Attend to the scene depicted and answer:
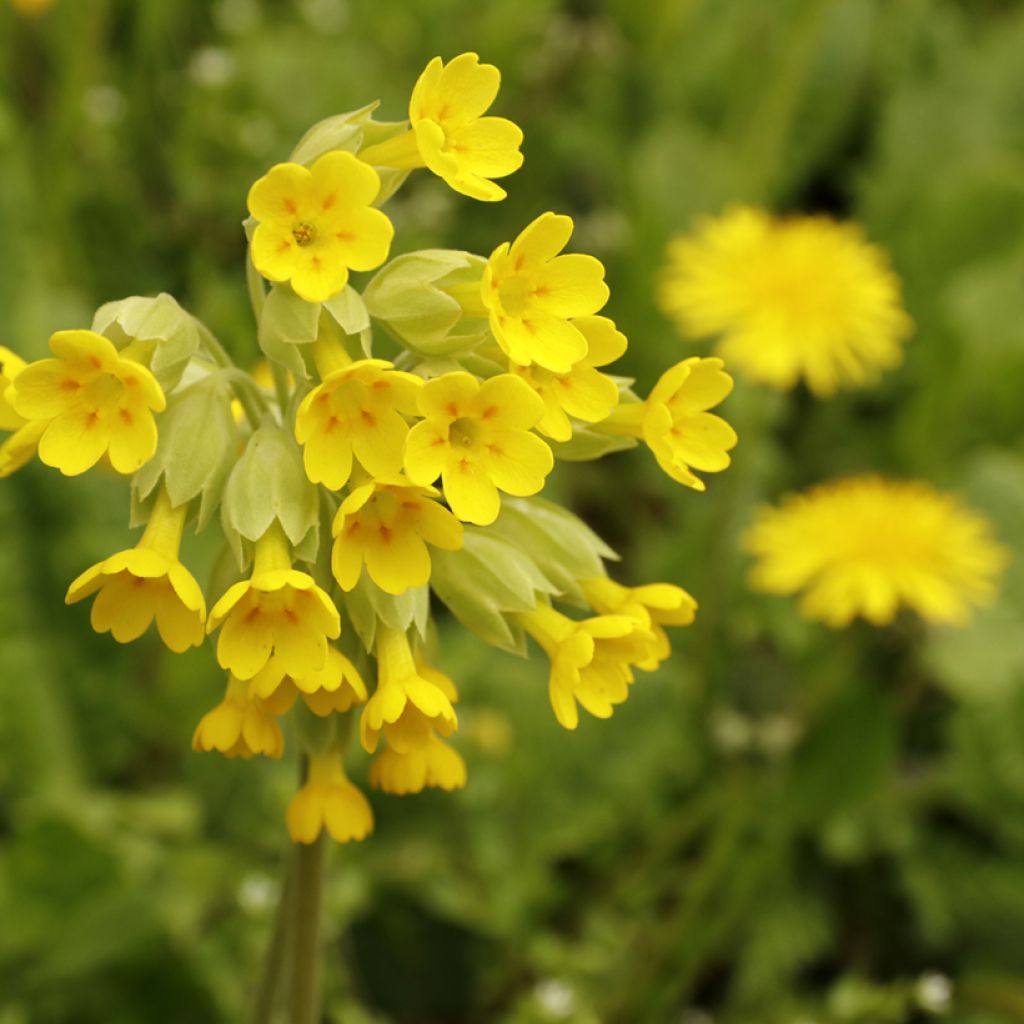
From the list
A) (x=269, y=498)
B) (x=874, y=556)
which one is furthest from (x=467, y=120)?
(x=874, y=556)

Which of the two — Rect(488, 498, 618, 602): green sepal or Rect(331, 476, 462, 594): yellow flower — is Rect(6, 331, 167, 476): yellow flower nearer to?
Rect(331, 476, 462, 594): yellow flower

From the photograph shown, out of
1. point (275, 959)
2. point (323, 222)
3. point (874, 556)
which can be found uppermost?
point (323, 222)

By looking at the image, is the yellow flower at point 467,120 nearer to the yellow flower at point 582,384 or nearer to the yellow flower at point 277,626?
the yellow flower at point 582,384

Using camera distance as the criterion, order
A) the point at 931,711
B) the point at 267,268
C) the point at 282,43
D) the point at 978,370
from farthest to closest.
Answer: the point at 282,43, the point at 978,370, the point at 931,711, the point at 267,268

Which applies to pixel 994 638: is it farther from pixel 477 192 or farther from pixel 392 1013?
pixel 477 192

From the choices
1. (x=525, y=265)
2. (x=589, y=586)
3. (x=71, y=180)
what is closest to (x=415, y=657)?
(x=589, y=586)

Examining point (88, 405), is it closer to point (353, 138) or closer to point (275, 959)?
point (353, 138)

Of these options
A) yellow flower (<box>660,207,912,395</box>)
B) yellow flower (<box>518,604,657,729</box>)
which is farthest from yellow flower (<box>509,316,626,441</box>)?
yellow flower (<box>660,207,912,395</box>)
